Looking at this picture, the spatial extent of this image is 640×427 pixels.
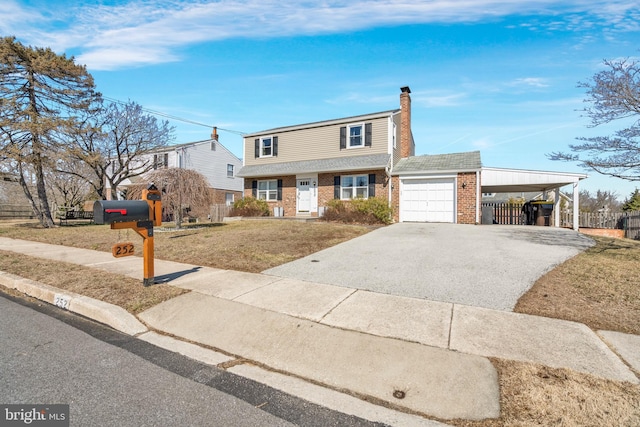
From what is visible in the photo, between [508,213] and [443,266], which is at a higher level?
[508,213]

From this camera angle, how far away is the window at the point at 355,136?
19516 millimetres

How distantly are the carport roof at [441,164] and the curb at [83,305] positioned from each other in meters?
15.7

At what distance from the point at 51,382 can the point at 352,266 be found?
525cm

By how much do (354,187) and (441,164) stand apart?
5031 millimetres

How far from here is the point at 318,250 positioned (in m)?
9.12

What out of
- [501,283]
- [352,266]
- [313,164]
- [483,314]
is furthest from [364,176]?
[483,314]

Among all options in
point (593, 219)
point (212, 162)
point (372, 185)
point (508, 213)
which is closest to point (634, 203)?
point (593, 219)

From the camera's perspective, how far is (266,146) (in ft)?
75.4

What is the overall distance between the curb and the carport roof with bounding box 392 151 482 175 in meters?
15.7

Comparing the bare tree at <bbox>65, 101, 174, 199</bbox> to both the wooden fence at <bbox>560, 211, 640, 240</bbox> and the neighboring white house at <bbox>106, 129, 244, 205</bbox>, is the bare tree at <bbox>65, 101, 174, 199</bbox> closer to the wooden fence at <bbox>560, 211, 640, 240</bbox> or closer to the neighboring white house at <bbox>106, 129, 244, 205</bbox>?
the neighboring white house at <bbox>106, 129, 244, 205</bbox>

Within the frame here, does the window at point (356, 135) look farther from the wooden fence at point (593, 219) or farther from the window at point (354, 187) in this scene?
the wooden fence at point (593, 219)

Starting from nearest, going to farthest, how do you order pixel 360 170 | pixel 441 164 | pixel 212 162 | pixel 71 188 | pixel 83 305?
pixel 83 305
pixel 441 164
pixel 360 170
pixel 212 162
pixel 71 188

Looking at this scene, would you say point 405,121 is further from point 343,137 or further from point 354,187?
point 354,187

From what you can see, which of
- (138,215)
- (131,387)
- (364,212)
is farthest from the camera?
(364,212)
